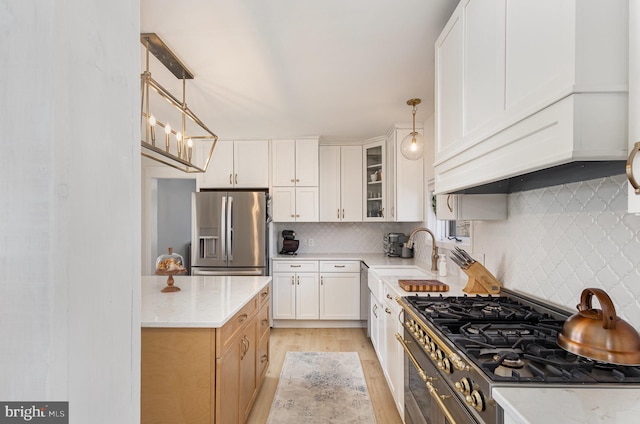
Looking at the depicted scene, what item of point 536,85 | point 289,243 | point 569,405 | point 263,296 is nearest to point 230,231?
point 289,243

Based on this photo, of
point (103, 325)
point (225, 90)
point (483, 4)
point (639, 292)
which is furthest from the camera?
point (225, 90)

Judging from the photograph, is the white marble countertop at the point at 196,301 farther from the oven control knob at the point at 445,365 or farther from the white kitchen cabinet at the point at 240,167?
the white kitchen cabinet at the point at 240,167

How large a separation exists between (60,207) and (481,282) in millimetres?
2089

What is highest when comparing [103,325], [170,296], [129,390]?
[103,325]

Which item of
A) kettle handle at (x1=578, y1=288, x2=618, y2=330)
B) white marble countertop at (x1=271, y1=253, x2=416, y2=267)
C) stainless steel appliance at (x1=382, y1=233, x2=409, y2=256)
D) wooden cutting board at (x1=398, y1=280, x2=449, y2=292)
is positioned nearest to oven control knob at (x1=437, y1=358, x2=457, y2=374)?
kettle handle at (x1=578, y1=288, x2=618, y2=330)

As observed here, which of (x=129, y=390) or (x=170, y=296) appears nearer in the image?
(x=129, y=390)

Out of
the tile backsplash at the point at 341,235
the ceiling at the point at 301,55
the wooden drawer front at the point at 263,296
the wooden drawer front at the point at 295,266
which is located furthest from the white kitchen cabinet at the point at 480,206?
the tile backsplash at the point at 341,235

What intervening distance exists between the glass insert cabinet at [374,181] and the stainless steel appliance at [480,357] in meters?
2.46

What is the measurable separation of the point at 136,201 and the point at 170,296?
71.4 inches

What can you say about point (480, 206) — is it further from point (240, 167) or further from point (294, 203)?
point (240, 167)

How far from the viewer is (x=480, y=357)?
1039mm

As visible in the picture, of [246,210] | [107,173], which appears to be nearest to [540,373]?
[107,173]

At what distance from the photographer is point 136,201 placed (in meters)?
0.54

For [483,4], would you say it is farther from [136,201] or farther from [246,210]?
[246,210]
